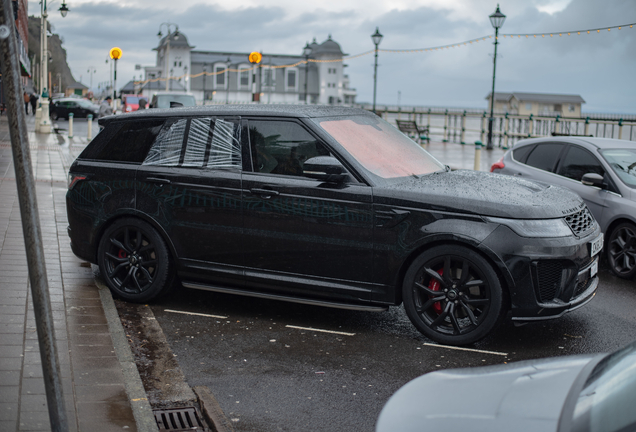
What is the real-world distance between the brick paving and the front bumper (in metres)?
2.70

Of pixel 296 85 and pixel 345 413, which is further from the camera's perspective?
pixel 296 85

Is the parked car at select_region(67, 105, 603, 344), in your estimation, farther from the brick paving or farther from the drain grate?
the drain grate

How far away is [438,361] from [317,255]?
1236mm

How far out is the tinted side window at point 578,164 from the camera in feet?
27.9

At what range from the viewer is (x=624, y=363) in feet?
6.88

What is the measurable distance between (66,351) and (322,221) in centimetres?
206

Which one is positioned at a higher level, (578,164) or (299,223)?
(578,164)

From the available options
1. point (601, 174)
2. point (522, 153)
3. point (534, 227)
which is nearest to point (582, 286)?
point (534, 227)

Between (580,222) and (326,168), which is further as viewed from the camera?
(580,222)

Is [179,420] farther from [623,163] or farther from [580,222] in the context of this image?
[623,163]

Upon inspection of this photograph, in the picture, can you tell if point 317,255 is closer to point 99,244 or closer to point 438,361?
point 438,361

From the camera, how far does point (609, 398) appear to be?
6.15ft

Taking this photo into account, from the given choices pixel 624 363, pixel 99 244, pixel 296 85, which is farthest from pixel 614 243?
pixel 296 85

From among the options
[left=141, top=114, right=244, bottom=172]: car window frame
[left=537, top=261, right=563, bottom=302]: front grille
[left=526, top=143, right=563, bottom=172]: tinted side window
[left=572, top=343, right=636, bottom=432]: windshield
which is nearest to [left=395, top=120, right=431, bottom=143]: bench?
[left=526, top=143, right=563, bottom=172]: tinted side window
